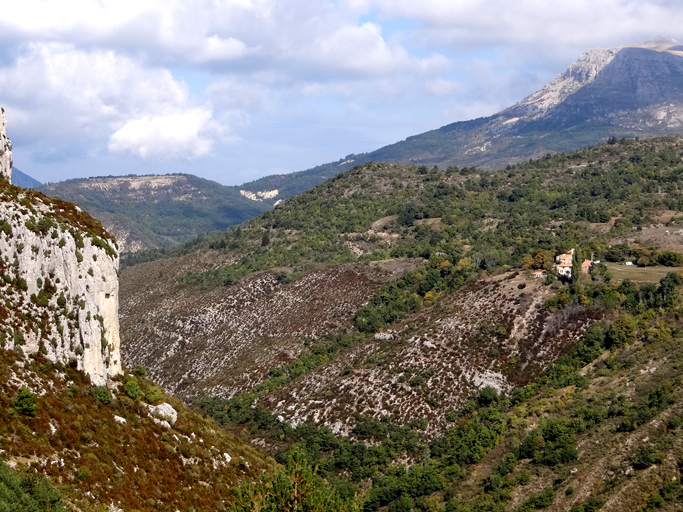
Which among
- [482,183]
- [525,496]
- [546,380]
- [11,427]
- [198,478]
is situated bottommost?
[525,496]

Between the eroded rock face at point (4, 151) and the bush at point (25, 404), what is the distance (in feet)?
48.7

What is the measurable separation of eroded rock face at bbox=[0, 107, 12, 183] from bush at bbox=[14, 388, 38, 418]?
48.7 feet

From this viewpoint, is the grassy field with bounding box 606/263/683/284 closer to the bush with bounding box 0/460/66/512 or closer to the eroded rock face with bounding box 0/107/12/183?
the eroded rock face with bounding box 0/107/12/183

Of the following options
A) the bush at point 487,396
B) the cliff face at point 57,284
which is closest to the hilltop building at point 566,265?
the bush at point 487,396

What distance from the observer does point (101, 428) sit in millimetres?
32125

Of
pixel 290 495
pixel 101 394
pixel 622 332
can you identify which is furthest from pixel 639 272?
pixel 101 394

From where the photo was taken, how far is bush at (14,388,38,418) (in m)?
28.5

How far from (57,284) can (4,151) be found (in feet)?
34.9

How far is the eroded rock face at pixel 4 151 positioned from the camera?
3872 centimetres

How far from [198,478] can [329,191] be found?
138 metres

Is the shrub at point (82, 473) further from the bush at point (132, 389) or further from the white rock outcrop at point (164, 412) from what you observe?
the white rock outcrop at point (164, 412)

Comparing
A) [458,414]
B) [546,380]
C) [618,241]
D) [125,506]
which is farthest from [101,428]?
[618,241]

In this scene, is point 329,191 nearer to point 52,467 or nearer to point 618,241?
point 618,241

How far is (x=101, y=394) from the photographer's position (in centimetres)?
3412
